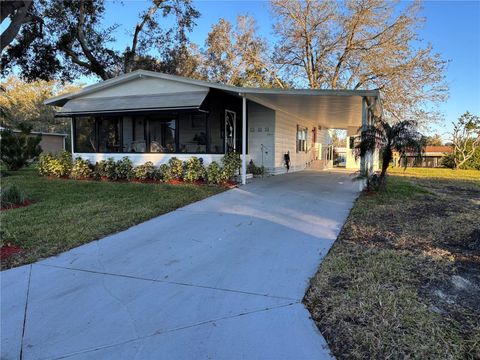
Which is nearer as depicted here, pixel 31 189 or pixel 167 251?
pixel 167 251

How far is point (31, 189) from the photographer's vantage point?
10.1 metres

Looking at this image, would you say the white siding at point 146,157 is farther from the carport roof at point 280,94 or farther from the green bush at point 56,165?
the carport roof at point 280,94

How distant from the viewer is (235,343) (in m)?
2.59

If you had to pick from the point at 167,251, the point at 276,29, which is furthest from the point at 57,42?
the point at 167,251

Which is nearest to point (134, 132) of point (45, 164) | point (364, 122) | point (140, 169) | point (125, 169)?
point (125, 169)

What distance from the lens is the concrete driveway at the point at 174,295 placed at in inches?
102

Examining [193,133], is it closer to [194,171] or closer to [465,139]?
[194,171]

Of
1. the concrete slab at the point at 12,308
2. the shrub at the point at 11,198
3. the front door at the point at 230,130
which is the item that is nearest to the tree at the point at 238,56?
the front door at the point at 230,130

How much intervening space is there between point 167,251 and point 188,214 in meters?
2.15

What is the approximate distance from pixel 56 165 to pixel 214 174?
682 cm

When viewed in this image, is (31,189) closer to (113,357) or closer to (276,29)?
(113,357)

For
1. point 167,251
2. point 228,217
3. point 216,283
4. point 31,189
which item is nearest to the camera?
point 216,283

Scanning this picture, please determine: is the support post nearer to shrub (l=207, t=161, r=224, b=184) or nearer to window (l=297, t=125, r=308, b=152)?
shrub (l=207, t=161, r=224, b=184)

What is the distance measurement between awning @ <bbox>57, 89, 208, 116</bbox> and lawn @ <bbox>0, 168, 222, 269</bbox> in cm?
279
